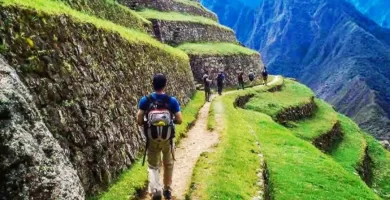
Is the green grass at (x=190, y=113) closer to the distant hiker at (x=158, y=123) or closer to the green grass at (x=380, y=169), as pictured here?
the distant hiker at (x=158, y=123)

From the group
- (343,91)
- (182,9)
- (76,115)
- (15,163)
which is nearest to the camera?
(15,163)

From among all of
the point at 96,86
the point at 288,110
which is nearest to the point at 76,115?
the point at 96,86

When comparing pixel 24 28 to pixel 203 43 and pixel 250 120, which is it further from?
pixel 203 43

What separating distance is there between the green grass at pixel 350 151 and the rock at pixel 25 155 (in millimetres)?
29800

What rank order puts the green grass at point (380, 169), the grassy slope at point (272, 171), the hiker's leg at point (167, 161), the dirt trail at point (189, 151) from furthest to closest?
the green grass at point (380, 169) → the dirt trail at point (189, 151) → the grassy slope at point (272, 171) → the hiker's leg at point (167, 161)

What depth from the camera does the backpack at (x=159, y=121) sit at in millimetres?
10844

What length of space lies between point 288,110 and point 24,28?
3845cm

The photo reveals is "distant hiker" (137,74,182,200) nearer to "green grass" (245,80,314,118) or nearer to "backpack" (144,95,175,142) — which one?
"backpack" (144,95,175,142)

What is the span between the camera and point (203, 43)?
210 feet

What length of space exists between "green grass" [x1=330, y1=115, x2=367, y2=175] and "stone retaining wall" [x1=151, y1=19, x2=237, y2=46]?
23.8 meters

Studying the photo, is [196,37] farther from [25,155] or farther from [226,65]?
[25,155]

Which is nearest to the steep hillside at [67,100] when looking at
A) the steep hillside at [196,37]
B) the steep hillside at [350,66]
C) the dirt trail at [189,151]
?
the dirt trail at [189,151]

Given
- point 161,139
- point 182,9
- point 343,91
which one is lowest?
point 343,91

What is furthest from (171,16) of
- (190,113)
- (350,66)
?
(350,66)
